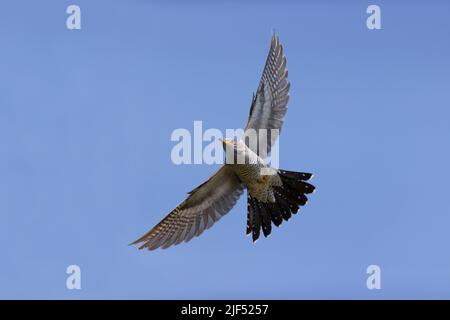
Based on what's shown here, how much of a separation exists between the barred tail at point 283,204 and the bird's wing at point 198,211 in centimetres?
53

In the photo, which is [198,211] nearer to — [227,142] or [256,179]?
[256,179]

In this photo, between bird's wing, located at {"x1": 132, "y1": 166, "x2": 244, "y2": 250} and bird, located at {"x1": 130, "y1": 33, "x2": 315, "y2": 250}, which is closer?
bird, located at {"x1": 130, "y1": 33, "x2": 315, "y2": 250}

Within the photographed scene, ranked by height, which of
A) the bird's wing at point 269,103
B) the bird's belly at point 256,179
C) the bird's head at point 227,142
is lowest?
the bird's belly at point 256,179

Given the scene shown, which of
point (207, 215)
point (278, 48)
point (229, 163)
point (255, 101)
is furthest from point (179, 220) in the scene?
point (278, 48)

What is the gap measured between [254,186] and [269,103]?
3.79 feet

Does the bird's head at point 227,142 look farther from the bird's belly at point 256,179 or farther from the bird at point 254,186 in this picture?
the bird's belly at point 256,179

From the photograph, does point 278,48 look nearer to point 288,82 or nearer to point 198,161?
point 288,82

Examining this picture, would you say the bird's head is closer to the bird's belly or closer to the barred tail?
the bird's belly

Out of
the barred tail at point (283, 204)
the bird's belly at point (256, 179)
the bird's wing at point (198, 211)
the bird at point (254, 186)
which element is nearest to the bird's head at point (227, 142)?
the bird at point (254, 186)

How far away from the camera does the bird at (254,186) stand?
339 inches

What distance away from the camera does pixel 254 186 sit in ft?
29.3

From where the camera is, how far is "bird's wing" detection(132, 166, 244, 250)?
29.1 ft

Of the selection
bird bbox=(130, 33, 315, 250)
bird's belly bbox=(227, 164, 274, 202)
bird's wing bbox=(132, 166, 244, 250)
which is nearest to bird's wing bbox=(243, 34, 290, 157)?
bird bbox=(130, 33, 315, 250)

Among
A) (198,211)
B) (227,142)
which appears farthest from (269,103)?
(198,211)
